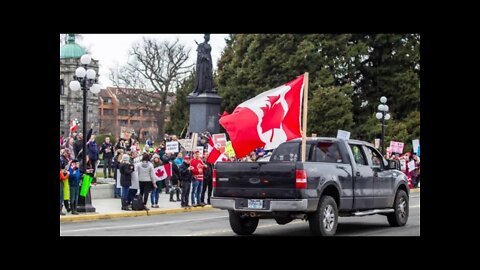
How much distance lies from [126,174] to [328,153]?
808cm

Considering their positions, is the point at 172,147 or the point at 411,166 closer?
the point at 172,147

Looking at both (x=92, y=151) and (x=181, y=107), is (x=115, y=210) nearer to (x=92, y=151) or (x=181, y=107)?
(x=92, y=151)

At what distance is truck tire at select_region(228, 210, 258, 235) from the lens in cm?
1481

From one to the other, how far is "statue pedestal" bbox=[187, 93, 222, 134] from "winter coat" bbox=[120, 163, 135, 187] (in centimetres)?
1683

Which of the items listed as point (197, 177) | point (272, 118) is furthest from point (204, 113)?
point (272, 118)

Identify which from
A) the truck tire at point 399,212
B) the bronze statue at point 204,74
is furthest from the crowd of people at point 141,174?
the bronze statue at point 204,74

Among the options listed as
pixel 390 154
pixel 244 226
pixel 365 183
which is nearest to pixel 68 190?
pixel 244 226

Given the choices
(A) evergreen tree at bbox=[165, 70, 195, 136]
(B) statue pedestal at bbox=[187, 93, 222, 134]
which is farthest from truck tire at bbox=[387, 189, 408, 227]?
(A) evergreen tree at bbox=[165, 70, 195, 136]

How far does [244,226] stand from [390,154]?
22042 millimetres

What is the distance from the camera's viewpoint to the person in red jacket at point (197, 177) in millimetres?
23125

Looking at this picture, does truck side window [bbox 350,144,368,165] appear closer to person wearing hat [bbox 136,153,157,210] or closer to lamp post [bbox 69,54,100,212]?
person wearing hat [bbox 136,153,157,210]

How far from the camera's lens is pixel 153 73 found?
6756 centimetres

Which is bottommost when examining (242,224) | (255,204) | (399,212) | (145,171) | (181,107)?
(242,224)

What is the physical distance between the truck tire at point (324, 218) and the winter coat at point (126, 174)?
28.2 feet
